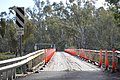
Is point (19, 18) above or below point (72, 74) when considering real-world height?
above

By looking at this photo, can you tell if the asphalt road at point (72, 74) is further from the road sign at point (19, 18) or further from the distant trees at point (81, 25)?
the distant trees at point (81, 25)

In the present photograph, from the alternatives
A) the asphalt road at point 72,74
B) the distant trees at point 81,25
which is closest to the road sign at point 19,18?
the asphalt road at point 72,74

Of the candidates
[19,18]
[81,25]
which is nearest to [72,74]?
[19,18]

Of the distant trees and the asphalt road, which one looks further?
the distant trees

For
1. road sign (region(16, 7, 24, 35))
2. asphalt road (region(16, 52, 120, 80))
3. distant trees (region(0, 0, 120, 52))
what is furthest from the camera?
distant trees (region(0, 0, 120, 52))

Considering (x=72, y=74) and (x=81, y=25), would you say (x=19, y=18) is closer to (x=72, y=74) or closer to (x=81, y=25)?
(x=72, y=74)

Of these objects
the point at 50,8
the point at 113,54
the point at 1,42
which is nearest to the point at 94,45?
the point at 50,8

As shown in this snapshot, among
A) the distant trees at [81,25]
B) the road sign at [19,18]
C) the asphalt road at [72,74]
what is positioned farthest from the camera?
the distant trees at [81,25]

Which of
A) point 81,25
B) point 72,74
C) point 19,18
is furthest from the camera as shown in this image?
point 81,25

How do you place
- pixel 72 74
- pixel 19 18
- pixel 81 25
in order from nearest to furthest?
pixel 19 18, pixel 72 74, pixel 81 25

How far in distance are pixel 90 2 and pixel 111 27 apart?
1127 centimetres

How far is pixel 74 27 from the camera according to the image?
85500 millimetres

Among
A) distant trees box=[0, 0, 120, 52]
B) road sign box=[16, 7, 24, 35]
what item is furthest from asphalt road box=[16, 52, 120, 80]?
distant trees box=[0, 0, 120, 52]

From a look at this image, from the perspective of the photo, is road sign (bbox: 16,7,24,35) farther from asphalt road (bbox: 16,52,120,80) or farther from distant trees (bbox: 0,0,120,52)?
distant trees (bbox: 0,0,120,52)
